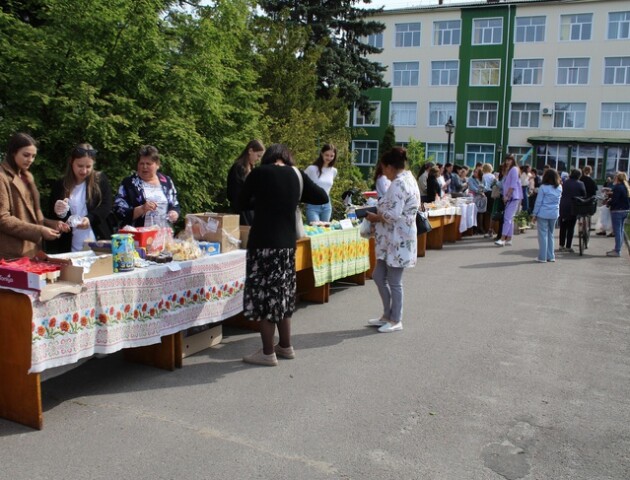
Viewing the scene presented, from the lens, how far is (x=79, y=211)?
5.28 metres

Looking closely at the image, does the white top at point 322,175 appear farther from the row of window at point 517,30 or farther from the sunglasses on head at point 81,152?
the row of window at point 517,30

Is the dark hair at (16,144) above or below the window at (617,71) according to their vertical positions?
below

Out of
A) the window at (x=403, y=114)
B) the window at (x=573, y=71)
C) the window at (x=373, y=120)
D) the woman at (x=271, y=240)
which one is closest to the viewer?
the woman at (x=271, y=240)

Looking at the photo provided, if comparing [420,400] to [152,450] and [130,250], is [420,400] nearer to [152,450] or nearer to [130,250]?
[152,450]

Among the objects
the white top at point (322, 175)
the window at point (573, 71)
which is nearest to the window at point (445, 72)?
the window at point (573, 71)

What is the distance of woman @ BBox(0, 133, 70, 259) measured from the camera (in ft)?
14.7

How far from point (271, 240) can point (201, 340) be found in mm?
1316

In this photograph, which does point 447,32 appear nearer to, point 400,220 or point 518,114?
point 518,114

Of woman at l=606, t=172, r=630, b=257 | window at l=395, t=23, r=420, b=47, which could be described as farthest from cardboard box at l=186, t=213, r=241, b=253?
window at l=395, t=23, r=420, b=47

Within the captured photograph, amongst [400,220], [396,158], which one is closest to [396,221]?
[400,220]

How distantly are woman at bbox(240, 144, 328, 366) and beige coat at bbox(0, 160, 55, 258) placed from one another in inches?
65.8

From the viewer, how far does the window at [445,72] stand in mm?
40562

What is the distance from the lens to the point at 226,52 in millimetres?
9227

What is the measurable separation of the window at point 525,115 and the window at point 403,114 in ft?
22.1
